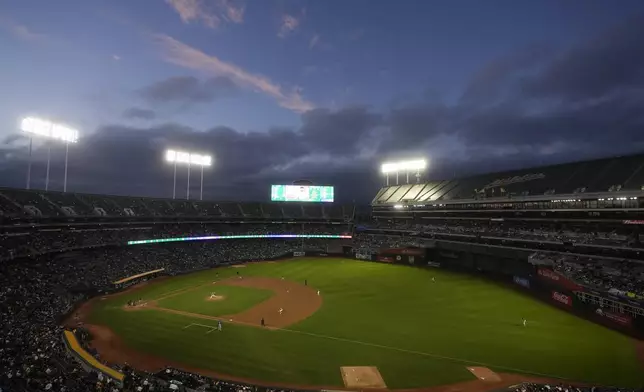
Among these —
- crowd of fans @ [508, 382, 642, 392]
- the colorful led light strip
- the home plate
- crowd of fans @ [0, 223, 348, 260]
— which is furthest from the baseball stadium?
the colorful led light strip

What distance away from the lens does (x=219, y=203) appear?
271 ft

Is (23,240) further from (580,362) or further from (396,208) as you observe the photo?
(396,208)

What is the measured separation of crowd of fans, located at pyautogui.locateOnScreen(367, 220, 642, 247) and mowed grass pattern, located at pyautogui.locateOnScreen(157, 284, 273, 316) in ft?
115

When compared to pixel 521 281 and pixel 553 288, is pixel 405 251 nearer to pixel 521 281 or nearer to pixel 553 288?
pixel 521 281

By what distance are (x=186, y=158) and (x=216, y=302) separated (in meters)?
37.9

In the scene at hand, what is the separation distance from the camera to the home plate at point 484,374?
21.4m

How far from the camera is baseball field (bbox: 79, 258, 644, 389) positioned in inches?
883

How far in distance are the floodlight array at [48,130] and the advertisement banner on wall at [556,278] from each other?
213 ft

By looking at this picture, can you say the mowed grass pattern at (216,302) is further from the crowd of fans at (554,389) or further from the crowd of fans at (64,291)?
the crowd of fans at (554,389)

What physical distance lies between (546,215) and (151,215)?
220 ft

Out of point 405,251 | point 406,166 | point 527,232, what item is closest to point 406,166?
point 406,166

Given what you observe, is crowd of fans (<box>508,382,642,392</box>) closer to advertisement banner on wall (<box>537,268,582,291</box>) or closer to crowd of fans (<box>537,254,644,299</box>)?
crowd of fans (<box>537,254,644,299</box>)

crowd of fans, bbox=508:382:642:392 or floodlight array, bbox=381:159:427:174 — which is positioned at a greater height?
floodlight array, bbox=381:159:427:174

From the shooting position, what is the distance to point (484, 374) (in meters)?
22.1
